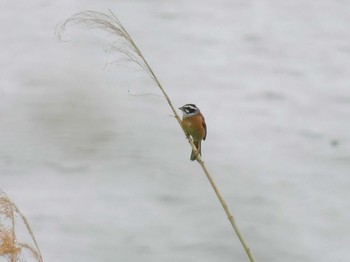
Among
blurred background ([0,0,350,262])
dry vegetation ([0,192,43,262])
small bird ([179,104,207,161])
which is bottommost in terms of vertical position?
blurred background ([0,0,350,262])

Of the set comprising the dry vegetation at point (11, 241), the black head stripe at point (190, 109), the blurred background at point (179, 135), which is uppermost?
the dry vegetation at point (11, 241)

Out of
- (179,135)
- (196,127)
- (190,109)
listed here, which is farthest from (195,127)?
(179,135)

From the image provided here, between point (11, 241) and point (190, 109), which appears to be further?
point (190, 109)

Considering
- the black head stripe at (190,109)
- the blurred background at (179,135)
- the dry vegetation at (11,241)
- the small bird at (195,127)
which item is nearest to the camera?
the dry vegetation at (11,241)

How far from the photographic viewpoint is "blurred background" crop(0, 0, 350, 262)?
5348mm

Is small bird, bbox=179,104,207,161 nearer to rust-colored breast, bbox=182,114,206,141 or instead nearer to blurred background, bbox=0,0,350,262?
rust-colored breast, bbox=182,114,206,141

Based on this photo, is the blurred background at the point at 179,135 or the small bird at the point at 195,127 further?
the blurred background at the point at 179,135

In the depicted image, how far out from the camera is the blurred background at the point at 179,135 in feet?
17.5

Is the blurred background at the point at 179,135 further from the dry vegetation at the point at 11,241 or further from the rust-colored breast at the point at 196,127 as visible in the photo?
the dry vegetation at the point at 11,241

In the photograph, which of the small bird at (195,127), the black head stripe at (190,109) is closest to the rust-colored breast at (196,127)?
the small bird at (195,127)

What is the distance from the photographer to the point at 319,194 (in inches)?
225

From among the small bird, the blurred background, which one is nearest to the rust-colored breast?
the small bird

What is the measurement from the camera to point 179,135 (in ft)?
20.1

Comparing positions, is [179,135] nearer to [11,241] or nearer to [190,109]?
[190,109]
